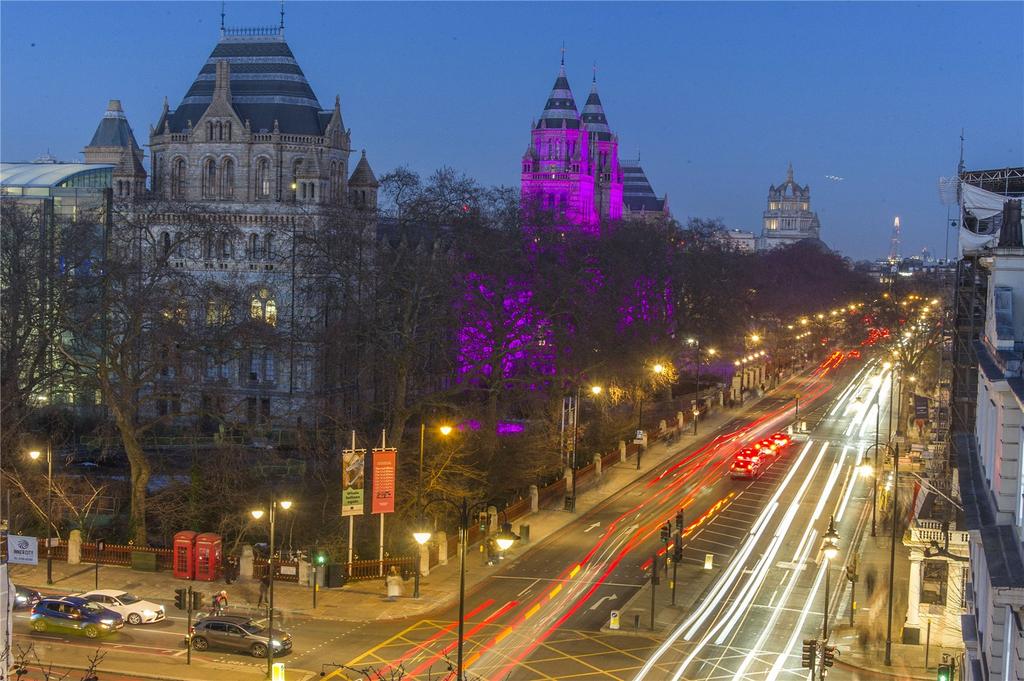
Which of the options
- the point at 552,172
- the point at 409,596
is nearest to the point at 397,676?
the point at 409,596

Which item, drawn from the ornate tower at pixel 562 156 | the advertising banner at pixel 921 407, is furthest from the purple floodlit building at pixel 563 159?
the advertising banner at pixel 921 407

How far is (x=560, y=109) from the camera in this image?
17050 cm

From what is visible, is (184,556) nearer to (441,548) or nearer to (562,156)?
(441,548)

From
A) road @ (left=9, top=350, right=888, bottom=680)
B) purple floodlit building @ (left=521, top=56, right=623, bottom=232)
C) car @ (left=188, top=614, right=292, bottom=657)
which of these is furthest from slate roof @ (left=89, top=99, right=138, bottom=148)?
car @ (left=188, top=614, right=292, bottom=657)

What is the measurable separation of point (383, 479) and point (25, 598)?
1080 centimetres

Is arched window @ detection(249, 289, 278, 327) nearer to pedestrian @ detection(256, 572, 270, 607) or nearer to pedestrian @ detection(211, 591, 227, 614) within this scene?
pedestrian @ detection(256, 572, 270, 607)

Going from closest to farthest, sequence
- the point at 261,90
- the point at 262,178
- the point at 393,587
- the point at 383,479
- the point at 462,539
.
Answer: the point at 462,539 → the point at 393,587 → the point at 383,479 → the point at 262,178 → the point at 261,90

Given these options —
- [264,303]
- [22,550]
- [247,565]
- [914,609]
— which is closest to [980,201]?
[914,609]

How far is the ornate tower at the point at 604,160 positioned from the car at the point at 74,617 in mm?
144283

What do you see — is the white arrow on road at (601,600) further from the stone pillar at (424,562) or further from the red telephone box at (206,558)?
the red telephone box at (206,558)

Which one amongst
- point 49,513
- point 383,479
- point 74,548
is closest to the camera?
point 383,479

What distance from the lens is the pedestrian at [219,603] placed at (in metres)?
37.4

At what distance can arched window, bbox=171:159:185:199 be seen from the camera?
7938cm

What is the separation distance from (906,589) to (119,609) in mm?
24230
